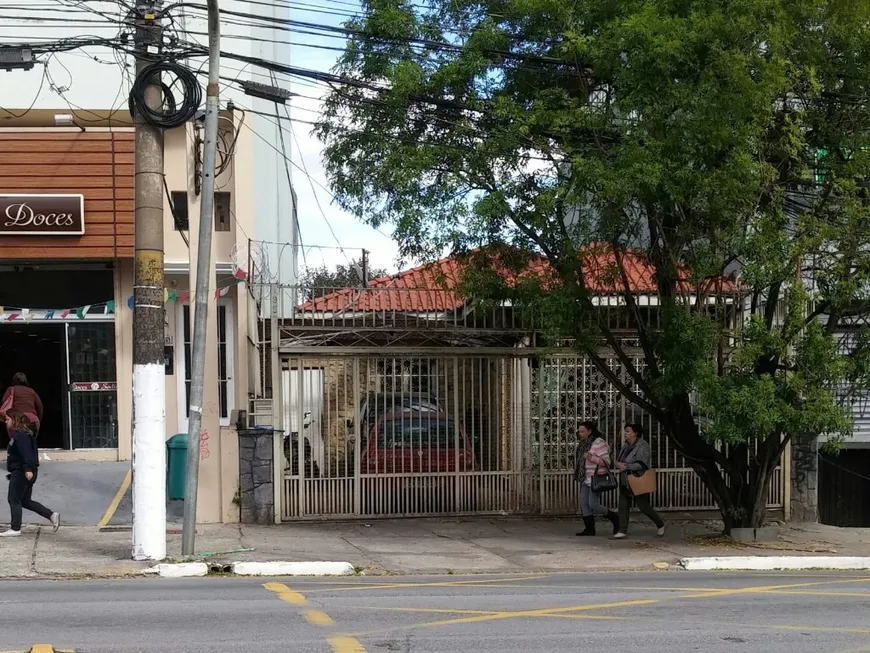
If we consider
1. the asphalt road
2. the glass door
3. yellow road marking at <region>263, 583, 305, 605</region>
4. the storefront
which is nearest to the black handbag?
the asphalt road

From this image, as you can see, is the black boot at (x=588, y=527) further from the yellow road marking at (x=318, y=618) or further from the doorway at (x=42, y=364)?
the doorway at (x=42, y=364)

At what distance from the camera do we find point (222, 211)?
17.1 meters

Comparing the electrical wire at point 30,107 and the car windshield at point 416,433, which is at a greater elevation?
the electrical wire at point 30,107

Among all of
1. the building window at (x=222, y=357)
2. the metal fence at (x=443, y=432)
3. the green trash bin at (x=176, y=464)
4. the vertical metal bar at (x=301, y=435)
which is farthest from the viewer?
the building window at (x=222, y=357)

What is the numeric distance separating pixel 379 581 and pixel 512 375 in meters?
5.16

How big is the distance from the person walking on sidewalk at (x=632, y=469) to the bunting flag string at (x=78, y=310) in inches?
273

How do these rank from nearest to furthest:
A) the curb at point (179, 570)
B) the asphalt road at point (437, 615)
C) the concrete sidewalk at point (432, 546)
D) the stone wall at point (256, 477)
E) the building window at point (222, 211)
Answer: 1. the asphalt road at point (437, 615)
2. the curb at point (179, 570)
3. the concrete sidewalk at point (432, 546)
4. the stone wall at point (256, 477)
5. the building window at point (222, 211)

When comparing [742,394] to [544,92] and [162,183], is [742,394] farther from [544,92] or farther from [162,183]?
[162,183]

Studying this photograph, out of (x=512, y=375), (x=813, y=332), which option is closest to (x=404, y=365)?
(x=512, y=375)

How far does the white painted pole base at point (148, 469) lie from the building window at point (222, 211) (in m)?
6.66

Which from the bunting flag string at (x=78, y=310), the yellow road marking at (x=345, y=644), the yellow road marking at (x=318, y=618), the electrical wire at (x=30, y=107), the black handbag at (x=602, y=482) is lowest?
the yellow road marking at (x=318, y=618)

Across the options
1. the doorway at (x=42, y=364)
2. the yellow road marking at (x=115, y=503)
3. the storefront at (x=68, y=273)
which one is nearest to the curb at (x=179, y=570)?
the yellow road marking at (x=115, y=503)

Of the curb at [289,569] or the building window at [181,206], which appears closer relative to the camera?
the curb at [289,569]

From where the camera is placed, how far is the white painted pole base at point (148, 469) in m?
10.6
